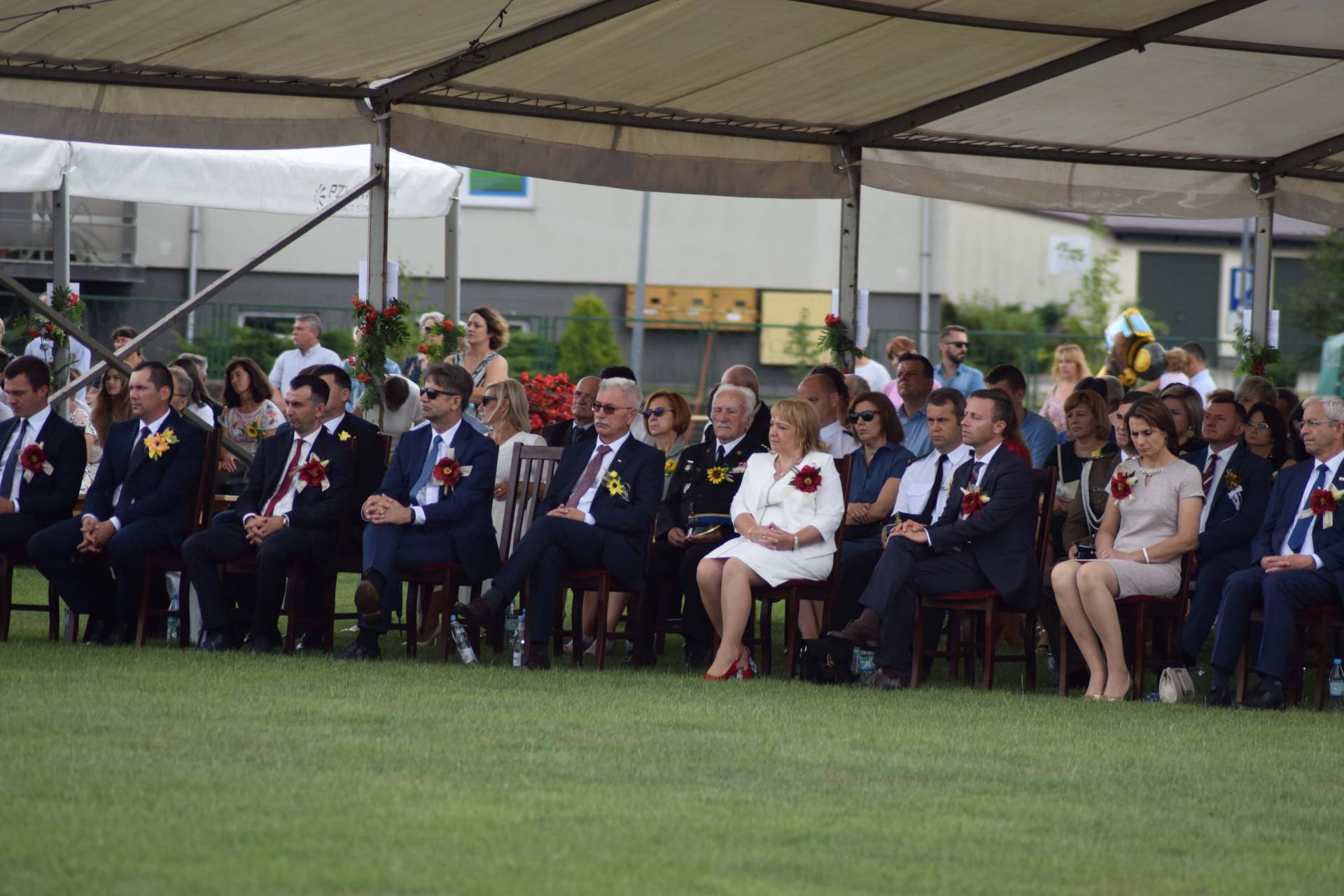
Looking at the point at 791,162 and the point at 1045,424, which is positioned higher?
the point at 791,162

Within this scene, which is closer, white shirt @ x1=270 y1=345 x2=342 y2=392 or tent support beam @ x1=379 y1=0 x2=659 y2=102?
tent support beam @ x1=379 y1=0 x2=659 y2=102

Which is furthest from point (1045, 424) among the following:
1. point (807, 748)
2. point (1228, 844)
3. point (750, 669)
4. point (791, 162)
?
point (1228, 844)

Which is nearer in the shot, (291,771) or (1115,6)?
(291,771)

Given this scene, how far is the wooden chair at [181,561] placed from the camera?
→ 28.2 ft

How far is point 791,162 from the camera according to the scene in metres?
10.7

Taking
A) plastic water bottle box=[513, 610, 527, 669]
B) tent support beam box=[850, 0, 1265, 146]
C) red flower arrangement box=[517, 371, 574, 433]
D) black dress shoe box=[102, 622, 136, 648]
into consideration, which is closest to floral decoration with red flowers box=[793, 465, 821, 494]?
plastic water bottle box=[513, 610, 527, 669]

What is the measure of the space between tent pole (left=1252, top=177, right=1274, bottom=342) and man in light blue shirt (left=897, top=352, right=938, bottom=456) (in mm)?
2779

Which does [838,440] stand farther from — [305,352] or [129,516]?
[305,352]

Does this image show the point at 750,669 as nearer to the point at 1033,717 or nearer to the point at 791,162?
the point at 1033,717

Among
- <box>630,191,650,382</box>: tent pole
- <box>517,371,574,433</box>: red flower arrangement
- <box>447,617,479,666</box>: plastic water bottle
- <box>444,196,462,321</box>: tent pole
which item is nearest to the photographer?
<box>447,617,479,666</box>: plastic water bottle

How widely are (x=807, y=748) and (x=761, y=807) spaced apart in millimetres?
1068

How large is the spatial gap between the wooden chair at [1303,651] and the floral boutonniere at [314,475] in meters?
4.34

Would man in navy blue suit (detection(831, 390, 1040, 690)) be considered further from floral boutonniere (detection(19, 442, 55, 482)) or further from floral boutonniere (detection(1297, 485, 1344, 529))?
floral boutonniere (detection(19, 442, 55, 482))

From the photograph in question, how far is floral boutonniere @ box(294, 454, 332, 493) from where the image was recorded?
8.53 metres
